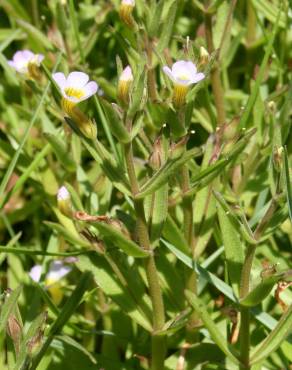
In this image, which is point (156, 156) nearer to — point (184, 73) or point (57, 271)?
point (184, 73)

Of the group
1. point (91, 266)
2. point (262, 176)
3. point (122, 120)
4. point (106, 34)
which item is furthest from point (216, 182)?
point (106, 34)

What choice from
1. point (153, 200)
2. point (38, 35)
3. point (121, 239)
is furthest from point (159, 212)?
point (38, 35)

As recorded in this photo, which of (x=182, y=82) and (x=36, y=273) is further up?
(x=182, y=82)

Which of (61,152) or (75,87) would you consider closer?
(75,87)

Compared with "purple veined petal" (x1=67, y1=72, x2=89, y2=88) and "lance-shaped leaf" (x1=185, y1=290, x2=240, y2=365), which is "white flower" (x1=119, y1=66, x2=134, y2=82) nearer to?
"purple veined petal" (x1=67, y1=72, x2=89, y2=88)

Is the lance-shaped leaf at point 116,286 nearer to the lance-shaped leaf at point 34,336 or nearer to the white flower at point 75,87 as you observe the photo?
the lance-shaped leaf at point 34,336

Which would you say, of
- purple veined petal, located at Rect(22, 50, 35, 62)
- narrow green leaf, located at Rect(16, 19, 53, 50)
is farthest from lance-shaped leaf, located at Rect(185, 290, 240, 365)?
narrow green leaf, located at Rect(16, 19, 53, 50)
